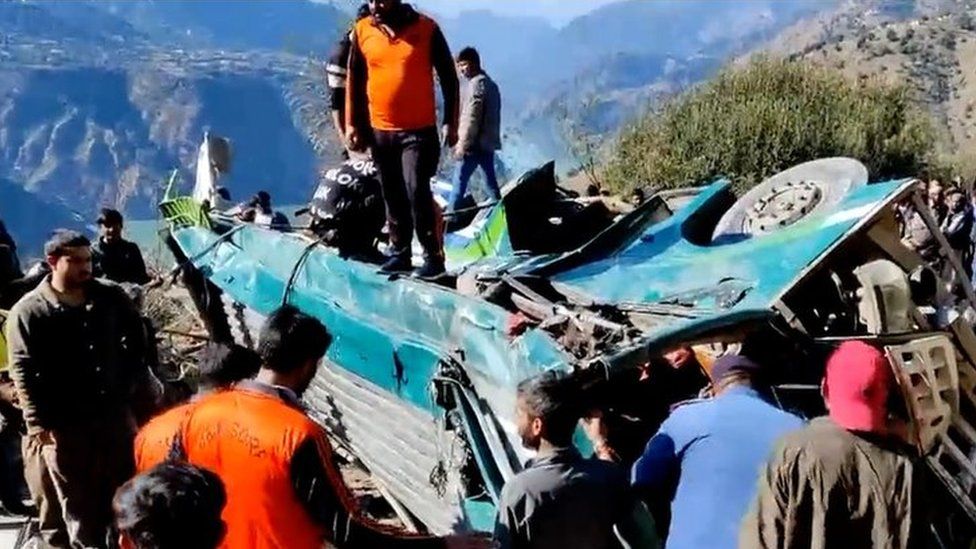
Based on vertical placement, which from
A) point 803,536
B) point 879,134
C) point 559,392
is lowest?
point 879,134

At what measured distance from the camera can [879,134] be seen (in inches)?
1127

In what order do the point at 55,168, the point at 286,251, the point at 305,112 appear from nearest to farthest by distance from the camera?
the point at 286,251, the point at 305,112, the point at 55,168

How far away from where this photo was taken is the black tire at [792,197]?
5746 millimetres

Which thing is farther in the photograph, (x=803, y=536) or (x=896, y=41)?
(x=896, y=41)

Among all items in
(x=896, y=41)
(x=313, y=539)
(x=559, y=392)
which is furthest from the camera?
(x=896, y=41)

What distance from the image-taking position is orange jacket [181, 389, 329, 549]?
10.4 feet

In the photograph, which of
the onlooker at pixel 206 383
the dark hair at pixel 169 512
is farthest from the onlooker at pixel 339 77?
the dark hair at pixel 169 512

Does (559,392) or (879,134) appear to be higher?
(559,392)

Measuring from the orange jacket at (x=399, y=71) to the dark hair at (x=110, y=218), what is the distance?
227 centimetres

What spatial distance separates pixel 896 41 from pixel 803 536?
69.8m

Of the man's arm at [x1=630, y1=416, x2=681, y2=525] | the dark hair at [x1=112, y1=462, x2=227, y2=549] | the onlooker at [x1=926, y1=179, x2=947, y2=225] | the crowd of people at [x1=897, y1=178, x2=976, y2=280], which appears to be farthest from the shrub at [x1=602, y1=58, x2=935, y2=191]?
the dark hair at [x1=112, y1=462, x2=227, y2=549]

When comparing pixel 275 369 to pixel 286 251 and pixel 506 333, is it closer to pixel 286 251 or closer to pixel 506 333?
pixel 506 333

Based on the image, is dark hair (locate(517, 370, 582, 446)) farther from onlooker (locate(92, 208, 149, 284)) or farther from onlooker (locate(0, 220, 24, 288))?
onlooker (locate(92, 208, 149, 284))

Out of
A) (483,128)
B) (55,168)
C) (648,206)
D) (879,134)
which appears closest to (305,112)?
(879,134)
